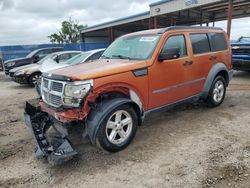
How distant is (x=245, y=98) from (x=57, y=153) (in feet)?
18.4

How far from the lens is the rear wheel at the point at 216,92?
19.1 ft

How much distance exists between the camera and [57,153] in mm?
3473

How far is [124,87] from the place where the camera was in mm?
4000

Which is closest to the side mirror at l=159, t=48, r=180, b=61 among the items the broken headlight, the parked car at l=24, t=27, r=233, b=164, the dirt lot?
the parked car at l=24, t=27, r=233, b=164

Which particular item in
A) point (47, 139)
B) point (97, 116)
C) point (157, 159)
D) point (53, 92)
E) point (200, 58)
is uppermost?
point (200, 58)

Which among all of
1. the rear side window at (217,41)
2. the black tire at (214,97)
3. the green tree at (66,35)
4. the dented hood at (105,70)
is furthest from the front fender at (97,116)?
the green tree at (66,35)

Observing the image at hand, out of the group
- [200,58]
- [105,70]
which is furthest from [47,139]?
[200,58]

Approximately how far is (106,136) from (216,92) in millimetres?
3469

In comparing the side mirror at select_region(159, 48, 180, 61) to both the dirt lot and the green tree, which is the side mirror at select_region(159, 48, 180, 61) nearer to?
the dirt lot

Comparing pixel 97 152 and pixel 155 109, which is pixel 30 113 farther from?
pixel 155 109

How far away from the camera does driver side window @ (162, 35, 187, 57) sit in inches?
185

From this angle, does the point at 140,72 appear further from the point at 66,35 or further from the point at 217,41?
A: the point at 66,35

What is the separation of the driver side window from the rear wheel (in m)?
1.30

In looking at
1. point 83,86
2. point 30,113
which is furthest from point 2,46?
point 83,86
